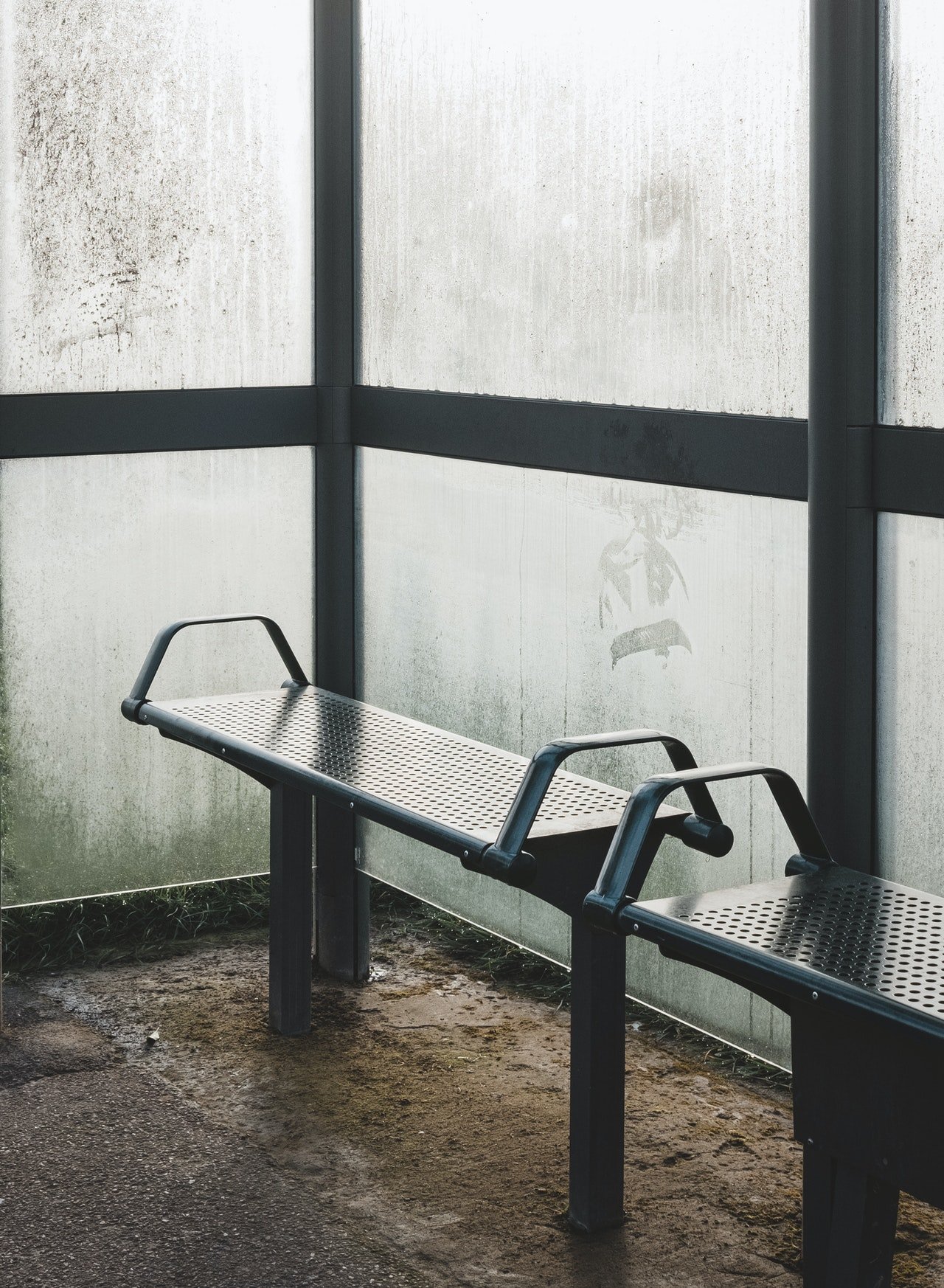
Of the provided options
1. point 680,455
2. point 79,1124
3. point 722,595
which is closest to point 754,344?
point 680,455

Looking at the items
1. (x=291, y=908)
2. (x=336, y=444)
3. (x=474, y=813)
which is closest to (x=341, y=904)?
(x=291, y=908)

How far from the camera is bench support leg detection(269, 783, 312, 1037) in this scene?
424cm

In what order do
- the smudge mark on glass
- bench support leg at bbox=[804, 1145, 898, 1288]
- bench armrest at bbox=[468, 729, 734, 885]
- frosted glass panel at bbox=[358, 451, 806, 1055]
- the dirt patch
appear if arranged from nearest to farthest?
bench support leg at bbox=[804, 1145, 898, 1288] < bench armrest at bbox=[468, 729, 734, 885] < the dirt patch < frosted glass panel at bbox=[358, 451, 806, 1055] < the smudge mark on glass

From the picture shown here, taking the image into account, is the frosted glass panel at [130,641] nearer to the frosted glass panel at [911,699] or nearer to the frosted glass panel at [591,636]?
the frosted glass panel at [591,636]

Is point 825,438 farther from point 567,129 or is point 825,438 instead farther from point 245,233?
point 245,233

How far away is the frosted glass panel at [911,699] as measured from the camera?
3.12 m

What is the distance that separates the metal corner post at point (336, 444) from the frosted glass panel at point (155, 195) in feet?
0.18

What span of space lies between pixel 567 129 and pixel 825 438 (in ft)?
3.80

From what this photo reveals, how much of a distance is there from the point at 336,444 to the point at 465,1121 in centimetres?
188

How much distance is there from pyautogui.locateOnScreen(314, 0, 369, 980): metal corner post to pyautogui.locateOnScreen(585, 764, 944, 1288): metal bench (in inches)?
80.3

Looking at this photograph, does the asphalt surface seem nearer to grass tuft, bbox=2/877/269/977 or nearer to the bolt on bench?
the bolt on bench

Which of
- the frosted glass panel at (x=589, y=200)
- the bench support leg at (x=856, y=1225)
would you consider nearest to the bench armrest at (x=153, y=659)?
the frosted glass panel at (x=589, y=200)

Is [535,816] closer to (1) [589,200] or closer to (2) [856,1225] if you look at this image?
(2) [856,1225]

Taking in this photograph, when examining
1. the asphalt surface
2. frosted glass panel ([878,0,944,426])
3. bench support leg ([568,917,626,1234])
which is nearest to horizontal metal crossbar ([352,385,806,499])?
frosted glass panel ([878,0,944,426])
